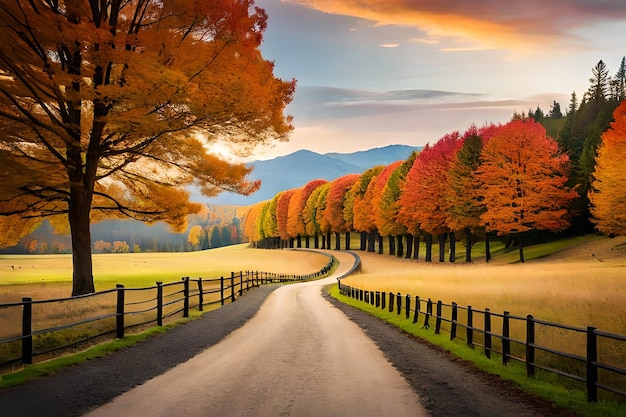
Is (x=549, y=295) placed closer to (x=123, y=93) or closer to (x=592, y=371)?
(x=592, y=371)

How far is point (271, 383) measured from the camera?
9578mm

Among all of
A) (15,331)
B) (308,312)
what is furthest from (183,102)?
(308,312)

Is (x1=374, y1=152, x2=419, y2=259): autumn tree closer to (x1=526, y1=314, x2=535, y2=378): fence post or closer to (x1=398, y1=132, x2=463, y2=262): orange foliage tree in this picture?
(x1=398, y1=132, x2=463, y2=262): orange foliage tree

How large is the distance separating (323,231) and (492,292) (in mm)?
78878

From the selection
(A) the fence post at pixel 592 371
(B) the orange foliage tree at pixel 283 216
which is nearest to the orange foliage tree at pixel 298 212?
(B) the orange foliage tree at pixel 283 216

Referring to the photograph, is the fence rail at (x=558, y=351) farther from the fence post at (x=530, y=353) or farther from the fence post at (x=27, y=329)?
the fence post at (x=27, y=329)

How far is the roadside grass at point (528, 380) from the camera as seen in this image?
801 centimetres

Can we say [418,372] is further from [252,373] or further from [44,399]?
[44,399]

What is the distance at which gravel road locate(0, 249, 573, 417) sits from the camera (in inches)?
310

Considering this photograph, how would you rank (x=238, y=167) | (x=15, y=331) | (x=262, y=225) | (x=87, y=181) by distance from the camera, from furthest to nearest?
(x=262, y=225) < (x=238, y=167) < (x=87, y=181) < (x=15, y=331)

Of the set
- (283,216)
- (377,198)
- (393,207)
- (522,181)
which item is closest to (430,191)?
(393,207)

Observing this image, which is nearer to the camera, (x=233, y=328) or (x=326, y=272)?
(x=233, y=328)

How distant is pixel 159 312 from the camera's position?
17.9 m

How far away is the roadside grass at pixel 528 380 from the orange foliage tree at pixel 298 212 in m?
93.0
